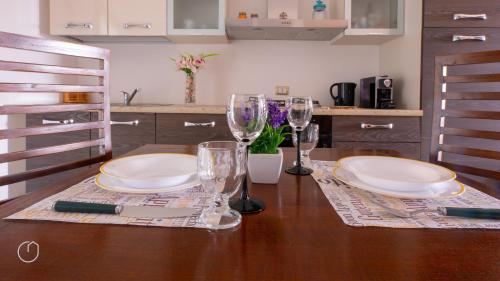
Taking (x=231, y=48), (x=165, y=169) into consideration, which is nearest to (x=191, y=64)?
(x=231, y=48)

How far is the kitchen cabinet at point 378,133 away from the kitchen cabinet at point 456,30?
21cm

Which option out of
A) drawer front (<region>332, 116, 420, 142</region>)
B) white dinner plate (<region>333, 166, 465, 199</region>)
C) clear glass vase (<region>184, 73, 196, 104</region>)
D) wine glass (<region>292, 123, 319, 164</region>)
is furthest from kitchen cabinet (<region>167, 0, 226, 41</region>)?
white dinner plate (<region>333, 166, 465, 199</region>)

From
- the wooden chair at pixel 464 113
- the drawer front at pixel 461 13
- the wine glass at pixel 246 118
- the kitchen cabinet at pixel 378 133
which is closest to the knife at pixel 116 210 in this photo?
the wine glass at pixel 246 118

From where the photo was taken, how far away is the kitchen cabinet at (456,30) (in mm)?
2100

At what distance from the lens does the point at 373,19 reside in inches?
97.3

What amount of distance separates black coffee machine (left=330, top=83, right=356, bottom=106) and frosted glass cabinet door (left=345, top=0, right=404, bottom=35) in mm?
385

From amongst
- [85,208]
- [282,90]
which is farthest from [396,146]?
[85,208]

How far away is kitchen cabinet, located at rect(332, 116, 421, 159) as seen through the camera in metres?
2.21

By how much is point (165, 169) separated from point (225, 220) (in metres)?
0.38

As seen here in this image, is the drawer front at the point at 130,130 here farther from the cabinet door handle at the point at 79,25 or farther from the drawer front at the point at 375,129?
the drawer front at the point at 375,129

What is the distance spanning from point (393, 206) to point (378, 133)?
1.63 m

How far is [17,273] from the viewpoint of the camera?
0.42 metres

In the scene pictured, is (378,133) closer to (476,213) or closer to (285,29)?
(285,29)

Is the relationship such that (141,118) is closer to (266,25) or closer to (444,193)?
(266,25)
